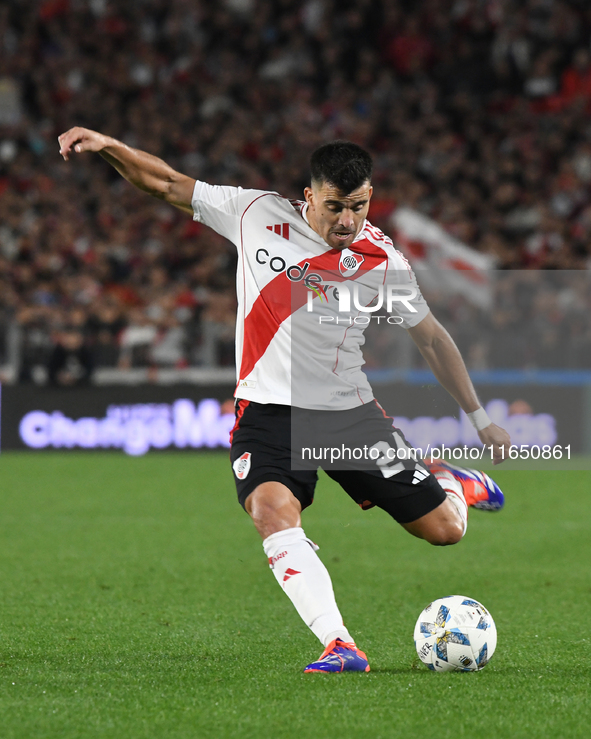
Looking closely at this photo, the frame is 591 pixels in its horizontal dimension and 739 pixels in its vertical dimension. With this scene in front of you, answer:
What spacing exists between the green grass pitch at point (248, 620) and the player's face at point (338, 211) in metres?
1.78

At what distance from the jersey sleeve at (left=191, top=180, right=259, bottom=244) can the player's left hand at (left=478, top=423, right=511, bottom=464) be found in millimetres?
1451

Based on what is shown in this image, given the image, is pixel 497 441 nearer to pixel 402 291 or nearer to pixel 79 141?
pixel 402 291

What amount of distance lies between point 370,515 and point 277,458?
6178mm

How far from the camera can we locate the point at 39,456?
1496 centimetres

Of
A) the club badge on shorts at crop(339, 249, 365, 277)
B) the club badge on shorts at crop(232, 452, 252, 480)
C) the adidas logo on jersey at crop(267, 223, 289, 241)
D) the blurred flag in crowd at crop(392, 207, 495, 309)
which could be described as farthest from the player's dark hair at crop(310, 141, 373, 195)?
the blurred flag in crowd at crop(392, 207, 495, 309)

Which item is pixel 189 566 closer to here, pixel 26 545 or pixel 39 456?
pixel 26 545

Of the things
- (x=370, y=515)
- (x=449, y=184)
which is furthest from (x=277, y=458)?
(x=449, y=184)

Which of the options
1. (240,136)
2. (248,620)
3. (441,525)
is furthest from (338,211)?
(240,136)

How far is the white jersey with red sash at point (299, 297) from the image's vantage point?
478 cm

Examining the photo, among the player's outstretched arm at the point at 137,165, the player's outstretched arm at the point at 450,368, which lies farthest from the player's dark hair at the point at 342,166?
the player's outstretched arm at the point at 450,368

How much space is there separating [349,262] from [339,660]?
A: 1690 mm

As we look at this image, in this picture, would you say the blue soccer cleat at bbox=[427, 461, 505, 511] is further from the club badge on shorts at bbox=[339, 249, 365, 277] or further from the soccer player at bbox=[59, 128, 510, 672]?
the club badge on shorts at bbox=[339, 249, 365, 277]

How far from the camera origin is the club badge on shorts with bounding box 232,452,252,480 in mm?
4617

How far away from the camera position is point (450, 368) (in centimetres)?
512
